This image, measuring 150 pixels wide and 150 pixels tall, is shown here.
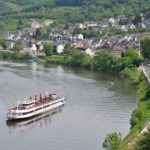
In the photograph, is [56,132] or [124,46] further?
[124,46]

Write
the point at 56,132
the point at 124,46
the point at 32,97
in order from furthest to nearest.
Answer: the point at 124,46 → the point at 32,97 → the point at 56,132

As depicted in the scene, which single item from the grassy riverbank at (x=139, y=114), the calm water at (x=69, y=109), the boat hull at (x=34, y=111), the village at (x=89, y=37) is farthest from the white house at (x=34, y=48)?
the boat hull at (x=34, y=111)

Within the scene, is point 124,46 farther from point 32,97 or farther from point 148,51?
point 32,97

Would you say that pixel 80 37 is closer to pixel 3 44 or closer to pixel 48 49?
pixel 3 44

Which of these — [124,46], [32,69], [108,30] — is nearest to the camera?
[32,69]

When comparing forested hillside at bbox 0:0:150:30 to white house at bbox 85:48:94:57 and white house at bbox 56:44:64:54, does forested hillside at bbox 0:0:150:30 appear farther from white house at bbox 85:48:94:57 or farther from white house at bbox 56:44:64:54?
white house at bbox 85:48:94:57

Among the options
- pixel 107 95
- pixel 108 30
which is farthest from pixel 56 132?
pixel 108 30
